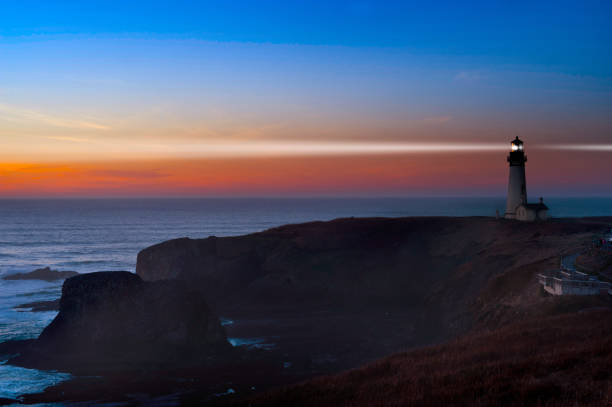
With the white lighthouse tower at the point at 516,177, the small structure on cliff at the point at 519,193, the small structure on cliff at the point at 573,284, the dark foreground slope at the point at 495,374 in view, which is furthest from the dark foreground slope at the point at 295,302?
the white lighthouse tower at the point at 516,177

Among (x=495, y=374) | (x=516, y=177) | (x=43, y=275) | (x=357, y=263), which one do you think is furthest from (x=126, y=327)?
(x=516, y=177)

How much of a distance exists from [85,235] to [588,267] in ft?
366

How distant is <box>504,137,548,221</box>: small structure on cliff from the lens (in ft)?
191

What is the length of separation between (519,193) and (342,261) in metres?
24.0

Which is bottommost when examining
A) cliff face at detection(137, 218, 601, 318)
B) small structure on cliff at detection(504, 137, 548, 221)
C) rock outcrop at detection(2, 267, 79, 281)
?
rock outcrop at detection(2, 267, 79, 281)

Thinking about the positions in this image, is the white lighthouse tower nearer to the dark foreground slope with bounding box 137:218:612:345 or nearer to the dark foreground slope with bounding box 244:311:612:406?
the dark foreground slope with bounding box 137:218:612:345

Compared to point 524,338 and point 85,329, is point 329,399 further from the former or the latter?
point 85,329

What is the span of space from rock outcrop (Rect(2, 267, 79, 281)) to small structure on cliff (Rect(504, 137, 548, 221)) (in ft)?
173

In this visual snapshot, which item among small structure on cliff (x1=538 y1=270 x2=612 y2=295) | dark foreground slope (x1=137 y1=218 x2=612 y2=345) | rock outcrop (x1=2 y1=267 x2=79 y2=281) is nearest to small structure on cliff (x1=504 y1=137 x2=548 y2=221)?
dark foreground slope (x1=137 y1=218 x2=612 y2=345)

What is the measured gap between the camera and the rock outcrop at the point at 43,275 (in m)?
61.8

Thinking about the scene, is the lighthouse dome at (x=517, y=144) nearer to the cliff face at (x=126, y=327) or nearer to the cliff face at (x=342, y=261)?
the cliff face at (x=342, y=261)

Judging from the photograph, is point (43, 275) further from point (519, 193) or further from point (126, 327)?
point (519, 193)

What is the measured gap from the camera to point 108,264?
2940 inches

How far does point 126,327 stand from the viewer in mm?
32219
